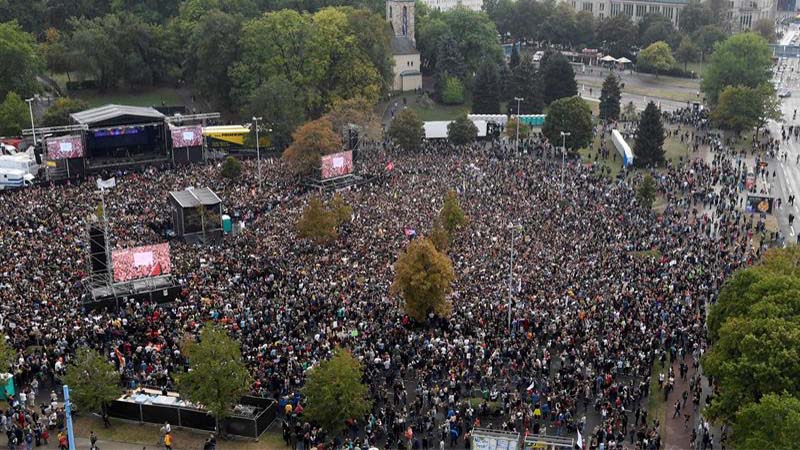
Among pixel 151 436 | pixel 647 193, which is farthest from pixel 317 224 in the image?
pixel 647 193

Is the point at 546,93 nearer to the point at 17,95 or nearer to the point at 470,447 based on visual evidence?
the point at 17,95

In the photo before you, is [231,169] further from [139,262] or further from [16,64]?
[16,64]

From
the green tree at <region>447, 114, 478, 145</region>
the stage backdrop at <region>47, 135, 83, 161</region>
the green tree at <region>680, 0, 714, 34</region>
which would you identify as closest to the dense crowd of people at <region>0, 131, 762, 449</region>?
the stage backdrop at <region>47, 135, 83, 161</region>

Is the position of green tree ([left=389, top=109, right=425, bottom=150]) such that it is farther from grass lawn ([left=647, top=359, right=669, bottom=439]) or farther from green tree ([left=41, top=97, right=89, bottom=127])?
grass lawn ([left=647, top=359, right=669, bottom=439])

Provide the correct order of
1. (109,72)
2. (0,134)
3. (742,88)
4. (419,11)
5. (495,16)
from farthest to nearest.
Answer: (495,16) → (419,11) → (109,72) → (742,88) → (0,134)

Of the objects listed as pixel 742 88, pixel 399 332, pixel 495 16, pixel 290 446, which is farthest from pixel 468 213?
pixel 495 16
